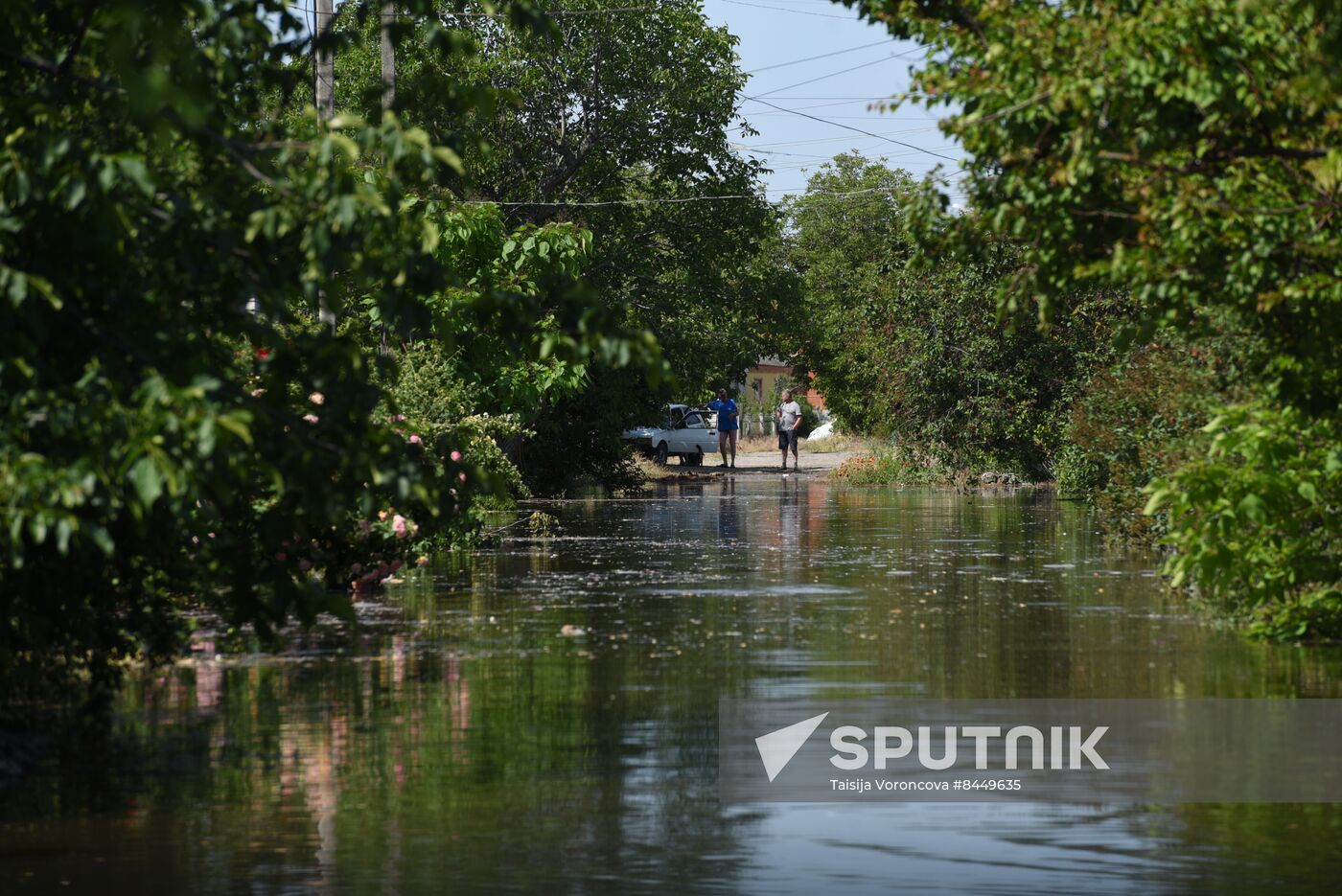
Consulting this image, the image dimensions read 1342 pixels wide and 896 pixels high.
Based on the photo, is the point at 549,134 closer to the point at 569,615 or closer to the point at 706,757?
the point at 569,615

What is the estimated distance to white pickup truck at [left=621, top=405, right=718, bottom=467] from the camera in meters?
58.7

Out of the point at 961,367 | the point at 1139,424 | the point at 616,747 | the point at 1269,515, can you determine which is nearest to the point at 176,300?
A: the point at 616,747

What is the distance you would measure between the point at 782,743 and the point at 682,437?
50.1 m

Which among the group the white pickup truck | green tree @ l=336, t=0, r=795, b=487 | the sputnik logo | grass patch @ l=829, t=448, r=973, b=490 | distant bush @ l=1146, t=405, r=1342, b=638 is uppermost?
green tree @ l=336, t=0, r=795, b=487

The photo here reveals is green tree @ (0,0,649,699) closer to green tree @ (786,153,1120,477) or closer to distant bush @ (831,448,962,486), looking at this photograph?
green tree @ (786,153,1120,477)

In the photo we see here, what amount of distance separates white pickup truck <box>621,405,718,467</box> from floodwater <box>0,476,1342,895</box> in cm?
3876

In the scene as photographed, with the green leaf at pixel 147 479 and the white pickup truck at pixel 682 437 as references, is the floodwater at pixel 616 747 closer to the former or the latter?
the green leaf at pixel 147 479

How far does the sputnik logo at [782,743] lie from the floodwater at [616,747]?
0.28 m

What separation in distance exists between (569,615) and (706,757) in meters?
6.27

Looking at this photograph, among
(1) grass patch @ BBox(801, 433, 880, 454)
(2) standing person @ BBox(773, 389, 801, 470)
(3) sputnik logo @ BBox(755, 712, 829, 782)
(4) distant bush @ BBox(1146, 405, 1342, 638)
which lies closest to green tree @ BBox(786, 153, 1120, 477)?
(2) standing person @ BBox(773, 389, 801, 470)

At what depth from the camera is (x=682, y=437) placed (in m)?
59.7

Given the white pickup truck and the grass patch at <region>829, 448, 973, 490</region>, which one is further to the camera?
the white pickup truck

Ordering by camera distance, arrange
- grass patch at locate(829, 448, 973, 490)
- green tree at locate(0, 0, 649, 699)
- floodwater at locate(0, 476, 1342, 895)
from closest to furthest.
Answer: green tree at locate(0, 0, 649, 699) → floodwater at locate(0, 476, 1342, 895) → grass patch at locate(829, 448, 973, 490)

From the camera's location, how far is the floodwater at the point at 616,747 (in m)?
7.15
